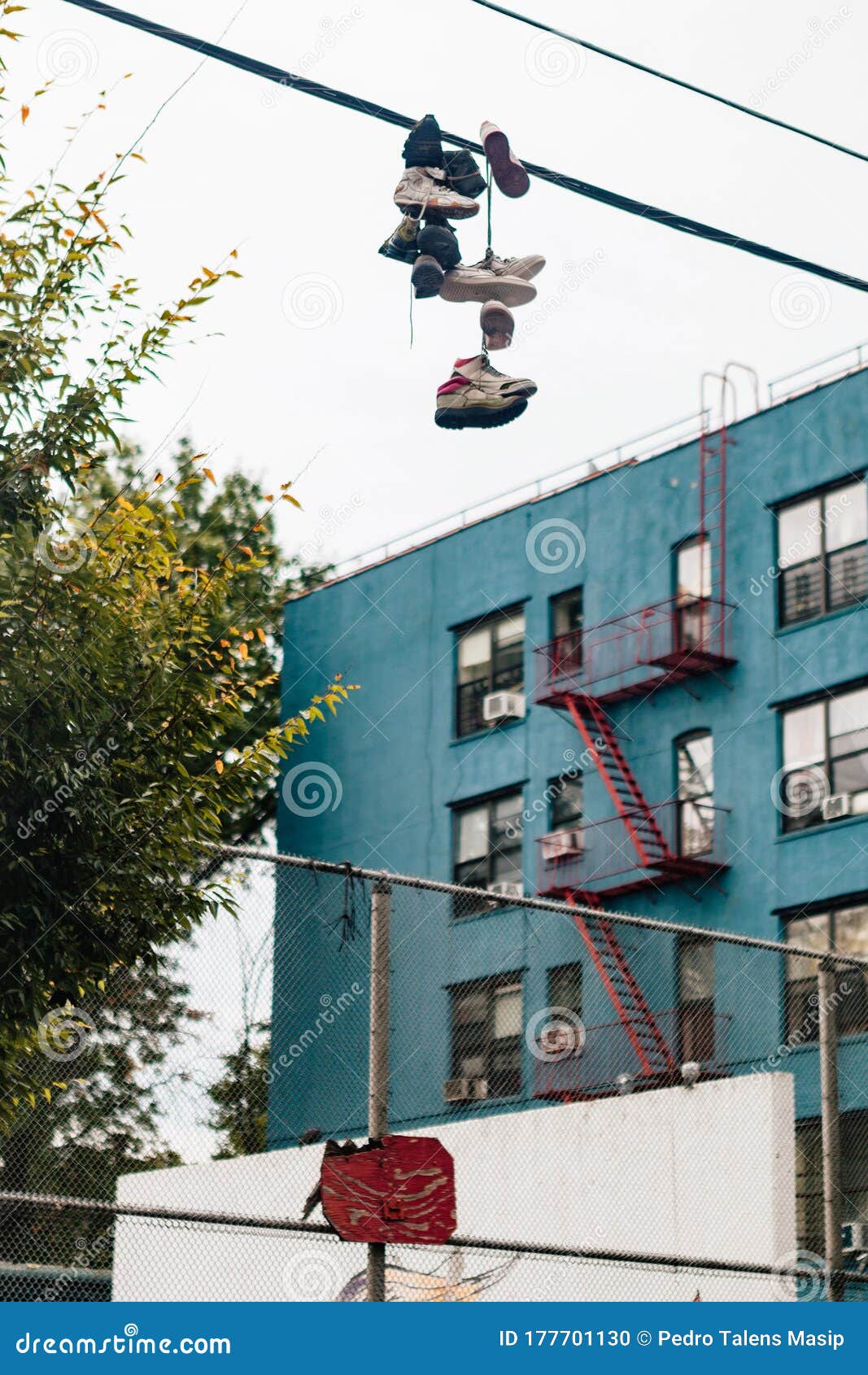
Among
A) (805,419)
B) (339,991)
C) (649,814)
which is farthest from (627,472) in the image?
(339,991)

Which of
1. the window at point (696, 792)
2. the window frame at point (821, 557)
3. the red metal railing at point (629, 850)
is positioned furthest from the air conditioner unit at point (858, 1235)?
the window frame at point (821, 557)

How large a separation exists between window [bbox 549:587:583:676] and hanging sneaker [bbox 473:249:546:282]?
787 inches

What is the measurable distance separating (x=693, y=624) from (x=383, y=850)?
23.4 ft

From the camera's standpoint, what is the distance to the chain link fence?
876cm

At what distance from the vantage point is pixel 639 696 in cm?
2891

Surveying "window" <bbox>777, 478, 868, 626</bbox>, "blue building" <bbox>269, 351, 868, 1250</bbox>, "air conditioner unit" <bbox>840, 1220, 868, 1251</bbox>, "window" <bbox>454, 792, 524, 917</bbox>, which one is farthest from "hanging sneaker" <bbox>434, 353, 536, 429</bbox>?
"window" <bbox>454, 792, 524, 917</bbox>

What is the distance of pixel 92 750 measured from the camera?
9.02 m

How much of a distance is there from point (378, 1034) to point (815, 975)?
1247 cm

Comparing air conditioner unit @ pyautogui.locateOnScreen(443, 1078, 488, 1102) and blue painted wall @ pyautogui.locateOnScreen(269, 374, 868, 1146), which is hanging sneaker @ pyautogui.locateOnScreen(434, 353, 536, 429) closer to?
air conditioner unit @ pyautogui.locateOnScreen(443, 1078, 488, 1102)

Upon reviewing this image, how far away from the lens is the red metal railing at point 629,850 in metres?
27.2

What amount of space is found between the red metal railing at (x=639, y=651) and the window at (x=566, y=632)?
0.04ft
